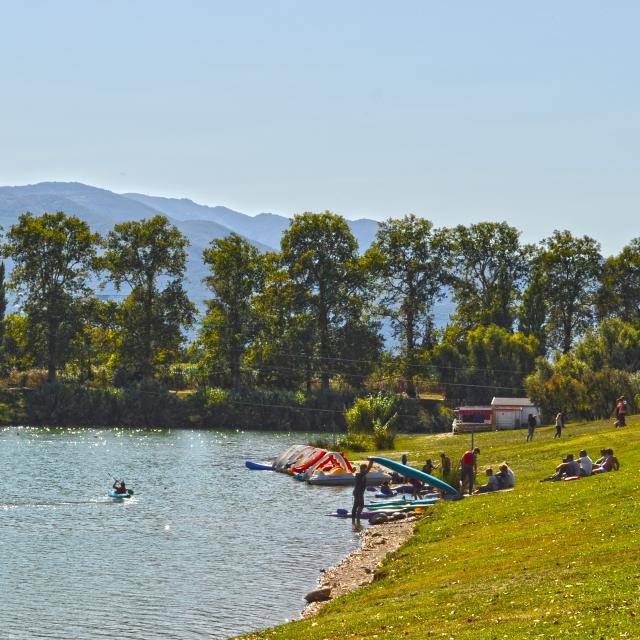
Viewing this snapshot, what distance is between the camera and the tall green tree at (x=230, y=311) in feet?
495

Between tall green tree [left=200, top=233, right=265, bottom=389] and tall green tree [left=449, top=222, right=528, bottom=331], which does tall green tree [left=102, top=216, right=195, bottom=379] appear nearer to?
tall green tree [left=200, top=233, right=265, bottom=389]

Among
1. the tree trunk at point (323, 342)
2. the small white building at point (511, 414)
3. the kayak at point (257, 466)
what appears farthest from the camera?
the tree trunk at point (323, 342)

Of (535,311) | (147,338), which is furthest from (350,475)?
(535,311)

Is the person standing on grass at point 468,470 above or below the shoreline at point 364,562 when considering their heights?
above

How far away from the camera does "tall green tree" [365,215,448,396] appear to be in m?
157

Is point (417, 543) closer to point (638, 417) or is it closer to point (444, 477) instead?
point (444, 477)

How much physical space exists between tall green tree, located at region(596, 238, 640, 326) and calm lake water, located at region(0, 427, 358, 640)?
80578mm

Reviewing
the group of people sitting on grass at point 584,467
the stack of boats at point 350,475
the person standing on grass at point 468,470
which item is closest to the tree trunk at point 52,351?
the stack of boats at point 350,475

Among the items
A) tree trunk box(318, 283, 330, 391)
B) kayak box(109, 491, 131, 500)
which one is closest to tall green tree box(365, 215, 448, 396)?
tree trunk box(318, 283, 330, 391)

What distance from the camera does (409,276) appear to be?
15762 centimetres

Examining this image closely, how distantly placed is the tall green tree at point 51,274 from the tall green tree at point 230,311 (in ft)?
54.3

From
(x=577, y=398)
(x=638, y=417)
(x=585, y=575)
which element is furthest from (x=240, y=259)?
(x=585, y=575)

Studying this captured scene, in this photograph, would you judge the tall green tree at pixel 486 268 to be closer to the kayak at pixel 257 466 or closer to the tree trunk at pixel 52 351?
the tree trunk at pixel 52 351

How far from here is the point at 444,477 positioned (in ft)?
203
